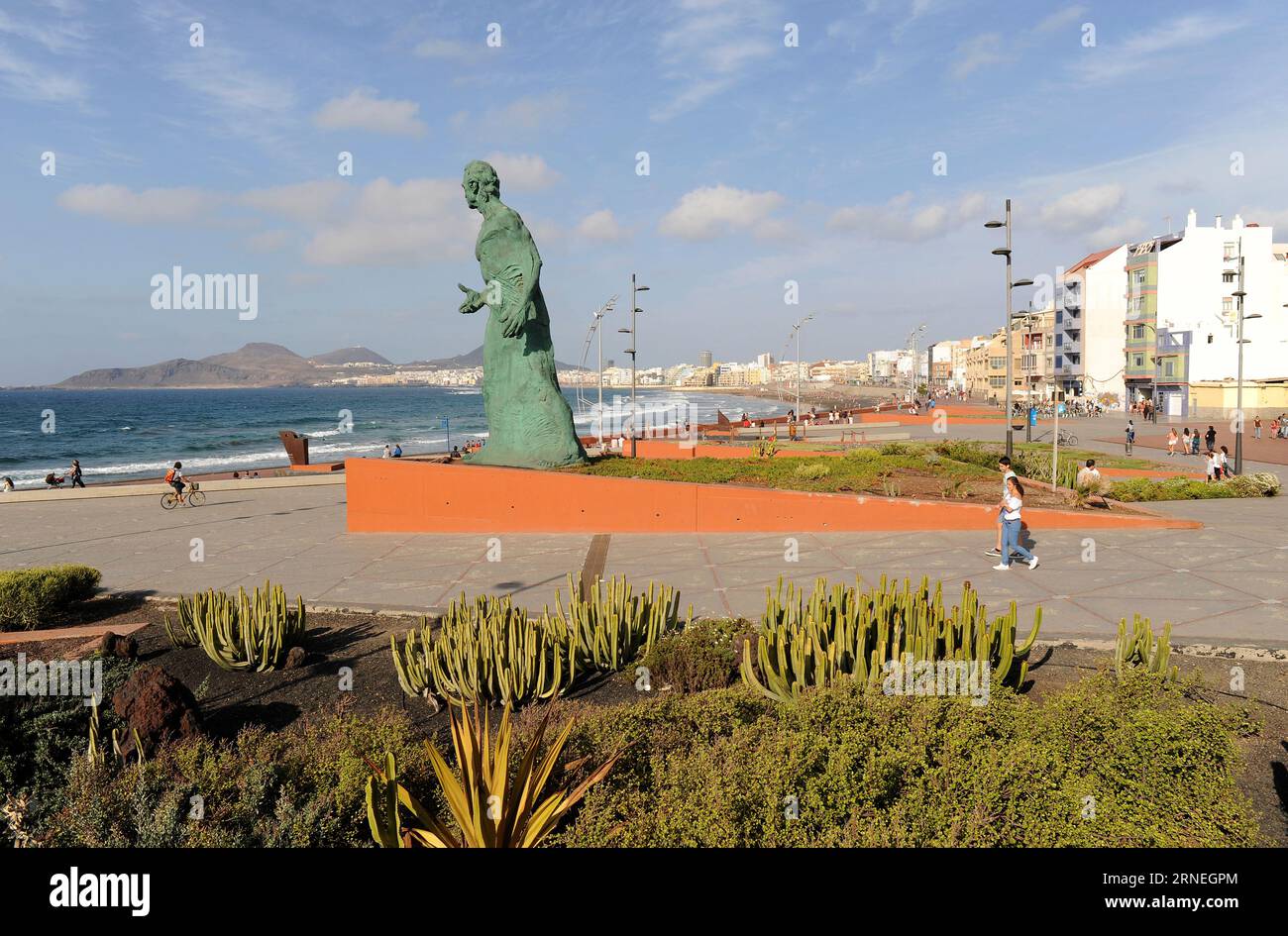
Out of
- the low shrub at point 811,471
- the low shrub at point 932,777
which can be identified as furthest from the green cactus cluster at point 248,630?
the low shrub at point 811,471

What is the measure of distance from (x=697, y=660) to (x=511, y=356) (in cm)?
1071

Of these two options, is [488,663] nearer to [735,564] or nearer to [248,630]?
[248,630]

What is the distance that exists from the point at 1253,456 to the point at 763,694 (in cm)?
2933

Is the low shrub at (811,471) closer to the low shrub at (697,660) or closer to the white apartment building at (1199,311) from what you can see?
the low shrub at (697,660)

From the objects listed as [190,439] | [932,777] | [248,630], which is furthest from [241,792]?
[190,439]

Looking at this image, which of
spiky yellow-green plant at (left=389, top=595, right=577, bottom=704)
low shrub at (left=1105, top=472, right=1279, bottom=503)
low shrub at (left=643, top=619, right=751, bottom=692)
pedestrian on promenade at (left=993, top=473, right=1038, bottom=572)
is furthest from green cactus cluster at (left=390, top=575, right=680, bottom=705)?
low shrub at (left=1105, top=472, right=1279, bottom=503)

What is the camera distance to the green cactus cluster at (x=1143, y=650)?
5.84 metres

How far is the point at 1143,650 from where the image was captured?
6105 millimetres

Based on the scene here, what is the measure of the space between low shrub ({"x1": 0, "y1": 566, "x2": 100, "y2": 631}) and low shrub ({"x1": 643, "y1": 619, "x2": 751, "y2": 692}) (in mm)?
7379

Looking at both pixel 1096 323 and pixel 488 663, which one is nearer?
pixel 488 663

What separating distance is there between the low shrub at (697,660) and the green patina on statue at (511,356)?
30.8ft

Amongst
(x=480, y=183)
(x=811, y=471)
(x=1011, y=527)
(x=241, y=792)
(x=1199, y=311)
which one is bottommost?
(x=241, y=792)
